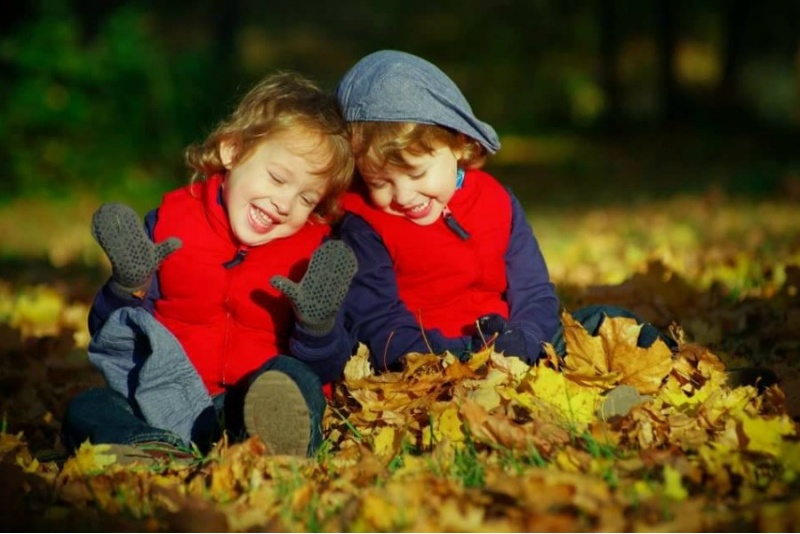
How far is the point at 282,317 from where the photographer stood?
157 inches

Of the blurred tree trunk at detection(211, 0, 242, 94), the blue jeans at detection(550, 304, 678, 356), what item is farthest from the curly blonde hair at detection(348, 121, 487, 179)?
the blurred tree trunk at detection(211, 0, 242, 94)

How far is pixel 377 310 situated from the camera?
407 cm

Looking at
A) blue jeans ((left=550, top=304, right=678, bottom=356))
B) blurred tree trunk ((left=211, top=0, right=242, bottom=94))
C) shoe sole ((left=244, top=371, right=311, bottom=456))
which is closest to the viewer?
shoe sole ((left=244, top=371, right=311, bottom=456))

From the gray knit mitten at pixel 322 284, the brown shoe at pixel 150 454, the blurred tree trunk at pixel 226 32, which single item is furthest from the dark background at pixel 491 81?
the brown shoe at pixel 150 454

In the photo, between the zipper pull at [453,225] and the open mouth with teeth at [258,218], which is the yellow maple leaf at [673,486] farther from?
the open mouth with teeth at [258,218]

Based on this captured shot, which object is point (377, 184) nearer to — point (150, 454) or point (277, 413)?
point (277, 413)

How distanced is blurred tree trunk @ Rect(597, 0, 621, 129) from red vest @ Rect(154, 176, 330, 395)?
774 inches

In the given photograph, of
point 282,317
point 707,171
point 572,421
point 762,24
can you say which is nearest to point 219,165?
point 282,317

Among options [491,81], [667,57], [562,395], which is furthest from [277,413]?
[491,81]

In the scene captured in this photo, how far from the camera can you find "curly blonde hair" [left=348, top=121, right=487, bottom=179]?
3.92 m

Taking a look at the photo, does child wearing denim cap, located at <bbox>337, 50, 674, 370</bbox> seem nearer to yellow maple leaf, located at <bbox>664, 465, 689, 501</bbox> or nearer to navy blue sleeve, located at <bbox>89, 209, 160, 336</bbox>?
navy blue sleeve, located at <bbox>89, 209, 160, 336</bbox>

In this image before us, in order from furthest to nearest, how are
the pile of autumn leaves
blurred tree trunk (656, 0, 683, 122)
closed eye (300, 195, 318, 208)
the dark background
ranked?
blurred tree trunk (656, 0, 683, 122) < the dark background < closed eye (300, 195, 318, 208) < the pile of autumn leaves

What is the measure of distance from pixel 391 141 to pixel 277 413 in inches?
38.7

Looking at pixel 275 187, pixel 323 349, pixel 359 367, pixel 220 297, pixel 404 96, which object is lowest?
pixel 359 367
